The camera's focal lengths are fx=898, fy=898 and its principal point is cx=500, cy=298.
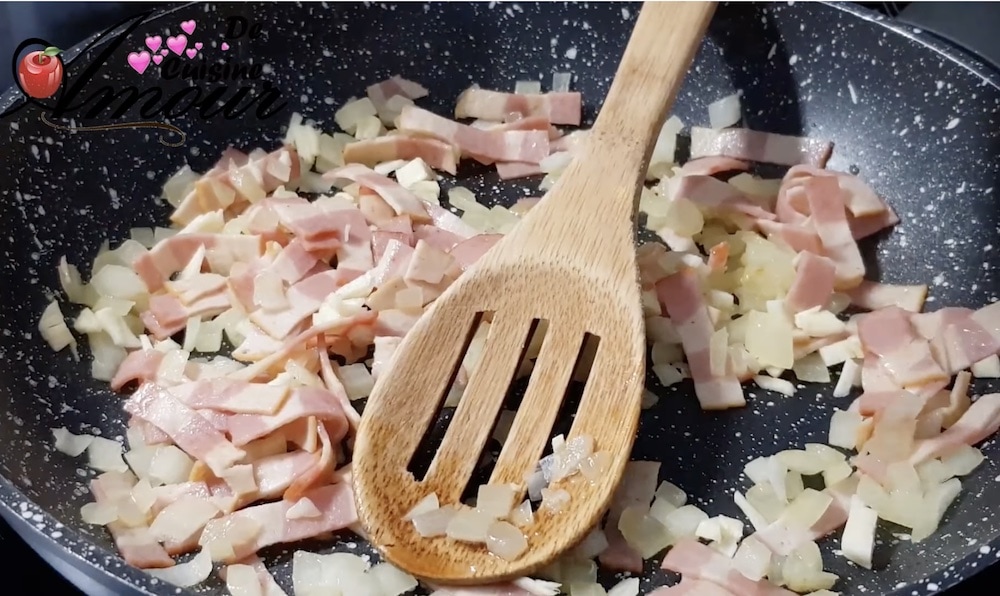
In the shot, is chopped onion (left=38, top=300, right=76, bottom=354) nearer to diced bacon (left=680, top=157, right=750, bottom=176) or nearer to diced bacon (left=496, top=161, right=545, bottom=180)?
diced bacon (left=496, top=161, right=545, bottom=180)

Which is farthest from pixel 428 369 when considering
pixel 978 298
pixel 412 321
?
pixel 978 298

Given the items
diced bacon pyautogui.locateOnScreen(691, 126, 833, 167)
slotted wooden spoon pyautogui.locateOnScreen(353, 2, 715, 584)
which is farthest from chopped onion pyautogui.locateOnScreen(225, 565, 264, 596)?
diced bacon pyautogui.locateOnScreen(691, 126, 833, 167)

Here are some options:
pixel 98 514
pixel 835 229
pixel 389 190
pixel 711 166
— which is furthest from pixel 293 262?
pixel 835 229

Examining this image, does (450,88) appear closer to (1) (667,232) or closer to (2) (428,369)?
(1) (667,232)

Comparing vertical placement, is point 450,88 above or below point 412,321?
above

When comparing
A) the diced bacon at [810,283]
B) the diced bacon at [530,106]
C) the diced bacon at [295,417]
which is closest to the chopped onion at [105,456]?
the diced bacon at [295,417]
